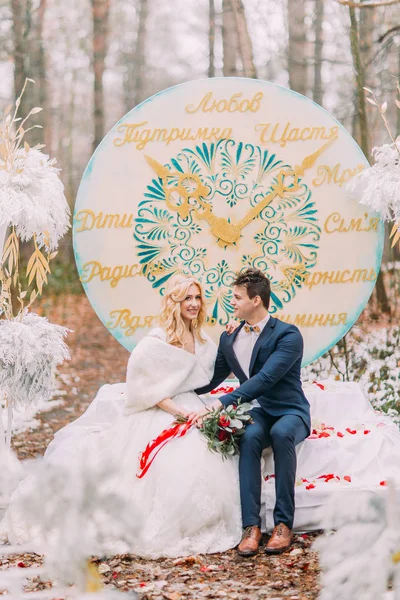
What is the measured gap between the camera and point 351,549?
6.68 feet

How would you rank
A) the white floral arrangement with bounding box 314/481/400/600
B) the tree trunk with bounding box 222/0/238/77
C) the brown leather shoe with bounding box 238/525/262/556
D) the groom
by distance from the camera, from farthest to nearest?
the tree trunk with bounding box 222/0/238/77, the groom, the brown leather shoe with bounding box 238/525/262/556, the white floral arrangement with bounding box 314/481/400/600

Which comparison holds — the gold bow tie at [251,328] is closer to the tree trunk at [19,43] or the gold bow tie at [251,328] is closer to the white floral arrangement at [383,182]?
the white floral arrangement at [383,182]

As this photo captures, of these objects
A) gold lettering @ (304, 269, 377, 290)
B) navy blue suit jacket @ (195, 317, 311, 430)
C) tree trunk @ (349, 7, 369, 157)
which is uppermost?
tree trunk @ (349, 7, 369, 157)

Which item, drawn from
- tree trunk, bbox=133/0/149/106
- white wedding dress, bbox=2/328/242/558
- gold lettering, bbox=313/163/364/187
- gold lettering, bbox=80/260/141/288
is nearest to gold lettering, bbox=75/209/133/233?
gold lettering, bbox=80/260/141/288

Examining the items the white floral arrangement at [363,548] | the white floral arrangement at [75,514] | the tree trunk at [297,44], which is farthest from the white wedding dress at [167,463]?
the tree trunk at [297,44]

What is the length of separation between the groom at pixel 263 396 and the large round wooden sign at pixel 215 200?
2.24 ft

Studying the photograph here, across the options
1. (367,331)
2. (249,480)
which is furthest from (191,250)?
(367,331)

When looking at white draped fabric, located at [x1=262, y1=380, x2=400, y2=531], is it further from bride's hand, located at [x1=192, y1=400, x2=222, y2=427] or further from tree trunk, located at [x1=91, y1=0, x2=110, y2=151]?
tree trunk, located at [x1=91, y1=0, x2=110, y2=151]

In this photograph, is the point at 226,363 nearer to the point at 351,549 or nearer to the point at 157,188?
the point at 157,188

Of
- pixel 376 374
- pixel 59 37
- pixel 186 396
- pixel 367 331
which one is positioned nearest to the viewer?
pixel 186 396

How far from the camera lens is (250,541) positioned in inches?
142

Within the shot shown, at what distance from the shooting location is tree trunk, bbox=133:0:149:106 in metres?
13.2

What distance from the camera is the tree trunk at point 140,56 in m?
13.2

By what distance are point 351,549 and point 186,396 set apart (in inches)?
84.6
